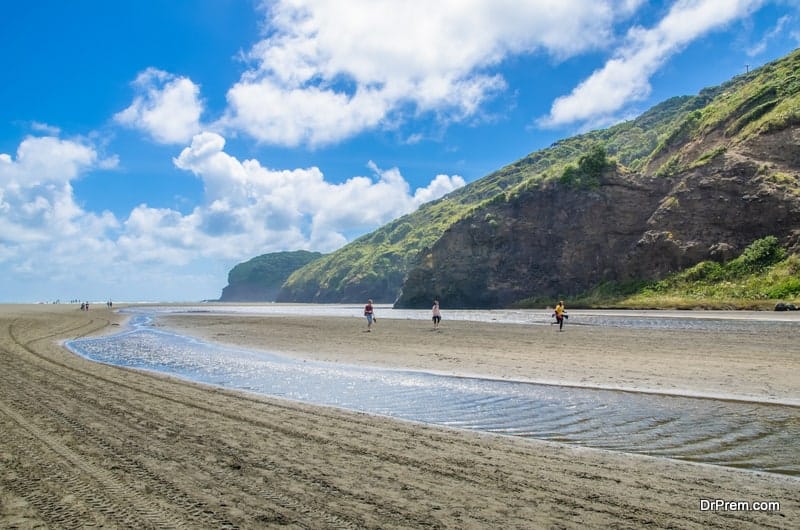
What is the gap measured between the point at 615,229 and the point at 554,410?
5712 cm

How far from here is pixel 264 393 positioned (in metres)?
12.9

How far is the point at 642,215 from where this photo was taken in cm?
6034

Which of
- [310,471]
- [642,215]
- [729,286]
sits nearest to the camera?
[310,471]

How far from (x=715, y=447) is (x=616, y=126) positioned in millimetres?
191900

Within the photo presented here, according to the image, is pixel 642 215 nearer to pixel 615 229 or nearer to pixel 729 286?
pixel 615 229

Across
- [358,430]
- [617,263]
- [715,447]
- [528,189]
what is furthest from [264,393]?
[528,189]

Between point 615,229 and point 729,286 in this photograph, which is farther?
point 615,229

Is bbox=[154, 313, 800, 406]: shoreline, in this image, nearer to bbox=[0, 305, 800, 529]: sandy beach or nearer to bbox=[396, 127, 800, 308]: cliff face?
bbox=[0, 305, 800, 529]: sandy beach

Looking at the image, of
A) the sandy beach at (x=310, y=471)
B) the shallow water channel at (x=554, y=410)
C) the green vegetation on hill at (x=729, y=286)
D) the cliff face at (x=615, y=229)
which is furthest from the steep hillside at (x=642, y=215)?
the shallow water channel at (x=554, y=410)

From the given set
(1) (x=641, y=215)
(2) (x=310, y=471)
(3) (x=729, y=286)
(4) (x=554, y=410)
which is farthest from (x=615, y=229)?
(2) (x=310, y=471)

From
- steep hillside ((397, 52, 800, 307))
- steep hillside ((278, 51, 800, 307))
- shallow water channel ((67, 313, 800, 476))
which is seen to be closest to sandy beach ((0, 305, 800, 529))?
shallow water channel ((67, 313, 800, 476))

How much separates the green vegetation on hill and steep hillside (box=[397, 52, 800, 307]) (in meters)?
1.56

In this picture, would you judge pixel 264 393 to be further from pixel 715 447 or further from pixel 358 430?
pixel 715 447

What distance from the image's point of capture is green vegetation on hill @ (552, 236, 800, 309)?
4191 cm
